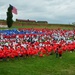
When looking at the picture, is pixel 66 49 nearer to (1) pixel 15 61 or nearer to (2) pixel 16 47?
(2) pixel 16 47

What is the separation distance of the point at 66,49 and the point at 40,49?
422 cm

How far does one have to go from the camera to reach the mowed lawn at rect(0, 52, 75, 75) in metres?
23.8

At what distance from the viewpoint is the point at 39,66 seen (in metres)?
25.9

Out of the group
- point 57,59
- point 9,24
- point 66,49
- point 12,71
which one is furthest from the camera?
point 9,24

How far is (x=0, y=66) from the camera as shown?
2522cm

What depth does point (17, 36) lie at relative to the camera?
43219 mm

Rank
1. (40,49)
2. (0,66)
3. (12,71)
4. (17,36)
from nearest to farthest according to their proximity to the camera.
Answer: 1. (12,71)
2. (0,66)
3. (40,49)
4. (17,36)

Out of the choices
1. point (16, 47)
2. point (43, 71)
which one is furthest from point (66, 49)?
point (43, 71)

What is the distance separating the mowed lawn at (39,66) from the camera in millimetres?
23766

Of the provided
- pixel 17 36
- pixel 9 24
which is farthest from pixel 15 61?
pixel 9 24

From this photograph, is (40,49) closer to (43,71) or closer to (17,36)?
(43,71)

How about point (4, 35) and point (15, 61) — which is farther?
point (4, 35)

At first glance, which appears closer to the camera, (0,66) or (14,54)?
(0,66)

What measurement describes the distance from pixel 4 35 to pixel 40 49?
12330 millimetres
